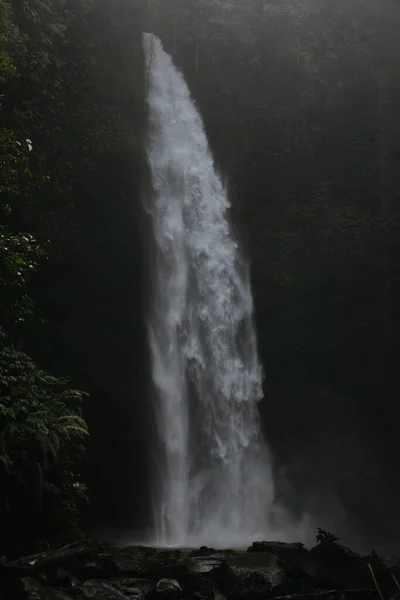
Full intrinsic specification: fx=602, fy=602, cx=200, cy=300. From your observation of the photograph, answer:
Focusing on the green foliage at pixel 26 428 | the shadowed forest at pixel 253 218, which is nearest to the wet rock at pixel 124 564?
the green foliage at pixel 26 428

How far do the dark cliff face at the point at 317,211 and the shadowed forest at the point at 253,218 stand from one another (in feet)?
0.16

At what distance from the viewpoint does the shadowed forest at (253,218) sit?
44.1 feet

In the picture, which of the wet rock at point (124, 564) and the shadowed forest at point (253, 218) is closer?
the wet rock at point (124, 564)

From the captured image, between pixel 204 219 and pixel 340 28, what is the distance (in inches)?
359

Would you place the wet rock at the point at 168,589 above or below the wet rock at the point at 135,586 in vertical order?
below

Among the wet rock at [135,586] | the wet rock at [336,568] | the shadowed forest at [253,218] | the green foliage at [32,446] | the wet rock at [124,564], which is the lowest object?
the wet rock at [336,568]

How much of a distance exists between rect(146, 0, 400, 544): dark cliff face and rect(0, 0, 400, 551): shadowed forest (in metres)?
0.05

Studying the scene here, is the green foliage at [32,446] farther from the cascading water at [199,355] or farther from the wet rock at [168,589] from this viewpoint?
the cascading water at [199,355]

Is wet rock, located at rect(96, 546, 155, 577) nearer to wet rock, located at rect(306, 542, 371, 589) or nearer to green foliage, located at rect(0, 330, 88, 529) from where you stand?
green foliage, located at rect(0, 330, 88, 529)

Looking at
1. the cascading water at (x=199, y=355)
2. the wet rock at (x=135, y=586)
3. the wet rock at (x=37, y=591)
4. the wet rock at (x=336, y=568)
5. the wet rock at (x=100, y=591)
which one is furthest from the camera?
the cascading water at (x=199, y=355)

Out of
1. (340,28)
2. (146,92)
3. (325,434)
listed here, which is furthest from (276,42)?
(325,434)

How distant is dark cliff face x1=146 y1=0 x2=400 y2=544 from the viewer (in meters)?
14.9

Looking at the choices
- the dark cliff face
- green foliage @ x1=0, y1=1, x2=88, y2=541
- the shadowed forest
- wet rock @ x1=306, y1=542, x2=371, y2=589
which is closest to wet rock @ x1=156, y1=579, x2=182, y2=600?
green foliage @ x1=0, y1=1, x2=88, y2=541

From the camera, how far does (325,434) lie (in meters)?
15.1
